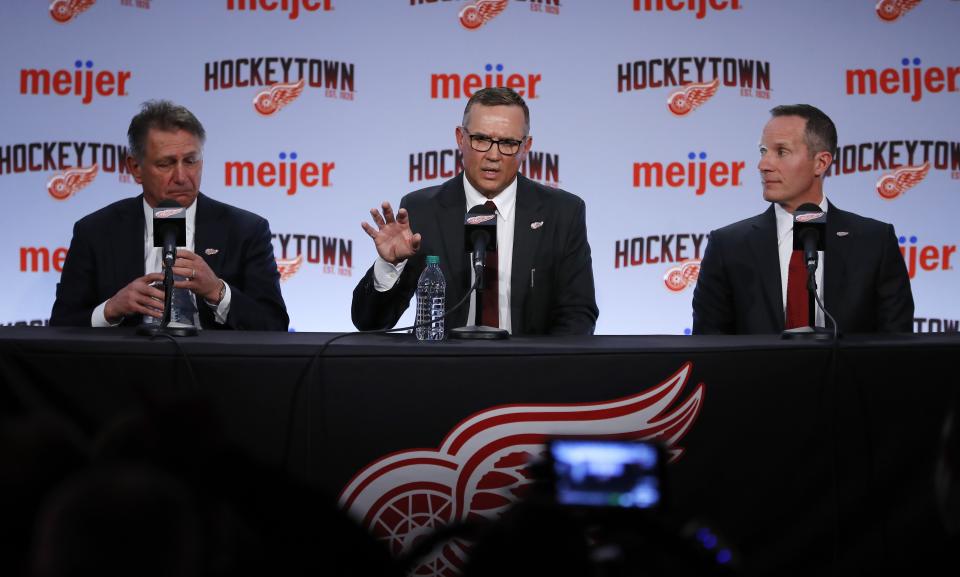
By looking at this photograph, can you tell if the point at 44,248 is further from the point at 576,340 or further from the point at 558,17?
the point at 576,340

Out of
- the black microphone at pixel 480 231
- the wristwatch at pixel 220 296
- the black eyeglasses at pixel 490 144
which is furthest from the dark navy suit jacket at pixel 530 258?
the black microphone at pixel 480 231

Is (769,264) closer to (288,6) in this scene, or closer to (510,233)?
(510,233)

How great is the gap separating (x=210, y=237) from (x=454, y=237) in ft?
2.70

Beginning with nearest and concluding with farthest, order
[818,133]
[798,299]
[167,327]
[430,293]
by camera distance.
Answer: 1. [167,327]
2. [798,299]
3. [430,293]
4. [818,133]

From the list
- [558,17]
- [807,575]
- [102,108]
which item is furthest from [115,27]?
[807,575]

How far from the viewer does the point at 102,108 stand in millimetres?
4949

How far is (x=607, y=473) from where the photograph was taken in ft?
3.46

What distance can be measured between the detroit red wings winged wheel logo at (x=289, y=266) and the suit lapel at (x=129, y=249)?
1.58m

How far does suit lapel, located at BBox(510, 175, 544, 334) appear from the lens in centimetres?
318

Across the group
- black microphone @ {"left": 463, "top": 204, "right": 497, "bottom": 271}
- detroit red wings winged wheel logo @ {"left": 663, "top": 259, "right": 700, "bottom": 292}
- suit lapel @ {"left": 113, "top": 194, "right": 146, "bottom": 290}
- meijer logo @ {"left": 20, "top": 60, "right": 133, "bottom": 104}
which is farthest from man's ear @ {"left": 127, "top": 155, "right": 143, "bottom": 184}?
detroit red wings winged wheel logo @ {"left": 663, "top": 259, "right": 700, "bottom": 292}

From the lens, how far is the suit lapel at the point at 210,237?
3256 mm

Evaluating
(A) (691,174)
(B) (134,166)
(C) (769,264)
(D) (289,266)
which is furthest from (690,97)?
(B) (134,166)

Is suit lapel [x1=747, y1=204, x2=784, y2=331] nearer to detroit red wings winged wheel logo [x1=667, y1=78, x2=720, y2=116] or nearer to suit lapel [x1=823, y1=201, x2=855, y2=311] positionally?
suit lapel [x1=823, y1=201, x2=855, y2=311]

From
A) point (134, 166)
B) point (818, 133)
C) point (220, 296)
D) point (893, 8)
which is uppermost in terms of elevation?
point (893, 8)
